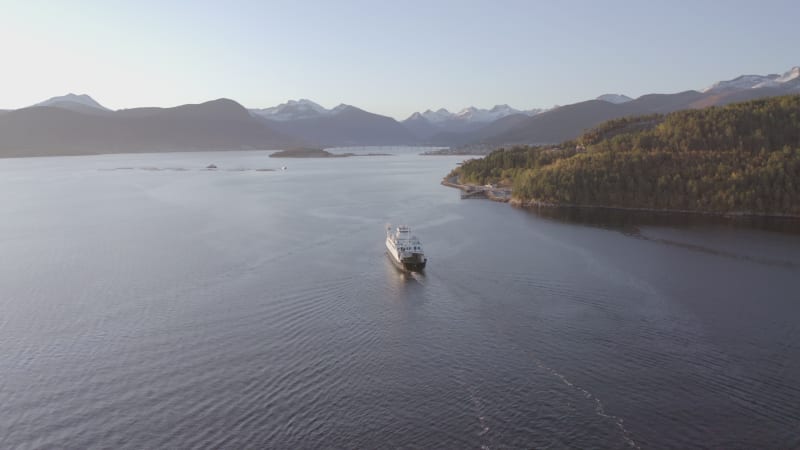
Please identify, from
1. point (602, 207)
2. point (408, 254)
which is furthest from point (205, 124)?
point (408, 254)

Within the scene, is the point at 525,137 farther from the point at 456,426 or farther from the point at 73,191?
the point at 456,426

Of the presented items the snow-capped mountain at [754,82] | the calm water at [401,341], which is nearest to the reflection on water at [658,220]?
the calm water at [401,341]

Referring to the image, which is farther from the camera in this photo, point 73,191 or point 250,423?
point 73,191

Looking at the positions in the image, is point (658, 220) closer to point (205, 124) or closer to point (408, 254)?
point (408, 254)

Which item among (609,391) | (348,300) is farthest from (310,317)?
(609,391)

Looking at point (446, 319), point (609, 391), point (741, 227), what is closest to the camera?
point (609, 391)

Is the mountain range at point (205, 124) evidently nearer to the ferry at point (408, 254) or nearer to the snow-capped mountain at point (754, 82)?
the snow-capped mountain at point (754, 82)
